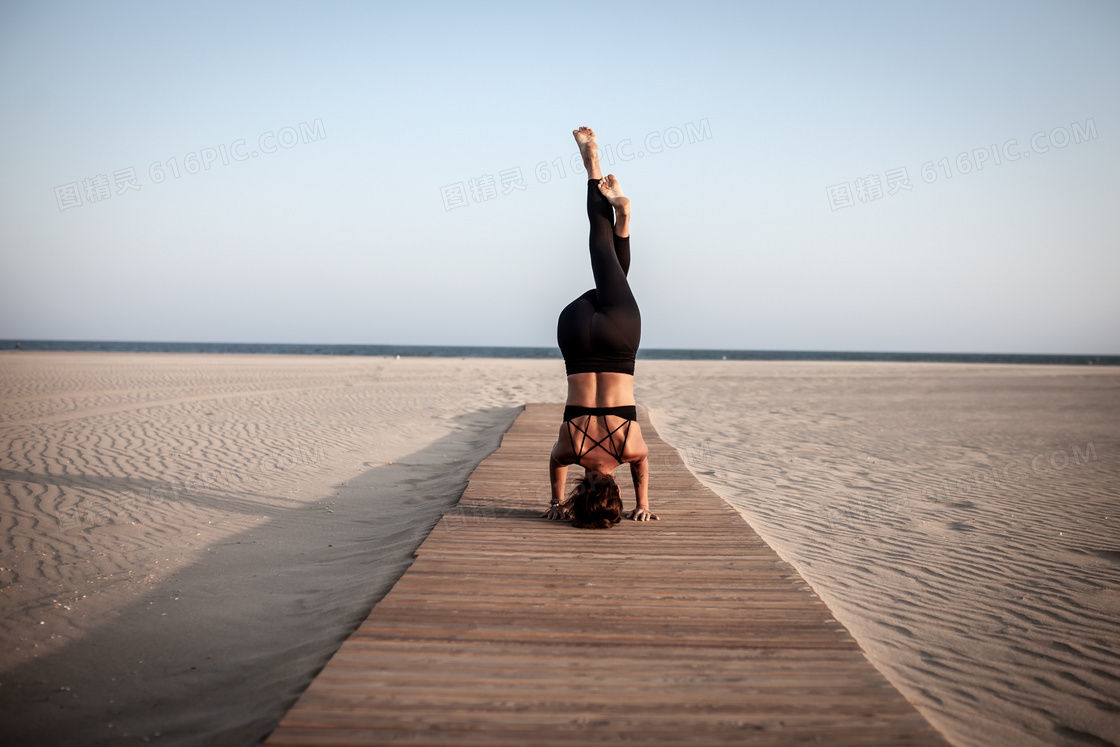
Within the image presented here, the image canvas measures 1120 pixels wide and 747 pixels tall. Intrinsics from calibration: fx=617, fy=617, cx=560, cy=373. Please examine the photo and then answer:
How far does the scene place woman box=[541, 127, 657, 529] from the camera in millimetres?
4680

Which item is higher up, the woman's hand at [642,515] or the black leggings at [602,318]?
the black leggings at [602,318]

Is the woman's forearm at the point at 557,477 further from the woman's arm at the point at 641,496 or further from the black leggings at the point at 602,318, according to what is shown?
the black leggings at the point at 602,318

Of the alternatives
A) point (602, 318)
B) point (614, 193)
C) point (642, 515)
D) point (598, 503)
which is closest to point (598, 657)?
point (598, 503)

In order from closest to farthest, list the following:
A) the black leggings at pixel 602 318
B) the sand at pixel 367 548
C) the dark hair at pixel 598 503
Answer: the sand at pixel 367 548
the black leggings at pixel 602 318
the dark hair at pixel 598 503

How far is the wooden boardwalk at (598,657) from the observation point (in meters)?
2.35

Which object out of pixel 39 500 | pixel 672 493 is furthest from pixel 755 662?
pixel 39 500

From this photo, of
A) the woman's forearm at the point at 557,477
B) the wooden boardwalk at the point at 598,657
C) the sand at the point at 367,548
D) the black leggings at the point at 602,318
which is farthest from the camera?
the woman's forearm at the point at 557,477

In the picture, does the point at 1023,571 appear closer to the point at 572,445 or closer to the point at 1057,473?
the point at 572,445

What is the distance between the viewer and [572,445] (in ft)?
15.5

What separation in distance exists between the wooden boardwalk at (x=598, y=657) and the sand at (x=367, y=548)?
24.6 inches

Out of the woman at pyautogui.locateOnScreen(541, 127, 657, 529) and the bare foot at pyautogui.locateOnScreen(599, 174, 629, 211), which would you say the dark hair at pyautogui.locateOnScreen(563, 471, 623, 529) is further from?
the bare foot at pyautogui.locateOnScreen(599, 174, 629, 211)

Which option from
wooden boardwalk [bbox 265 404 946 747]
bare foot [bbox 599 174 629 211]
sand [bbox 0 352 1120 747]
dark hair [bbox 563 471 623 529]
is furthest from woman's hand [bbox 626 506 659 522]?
bare foot [bbox 599 174 629 211]

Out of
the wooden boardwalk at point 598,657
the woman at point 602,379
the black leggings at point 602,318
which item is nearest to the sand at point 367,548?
the wooden boardwalk at point 598,657

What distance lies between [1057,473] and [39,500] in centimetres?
1413
